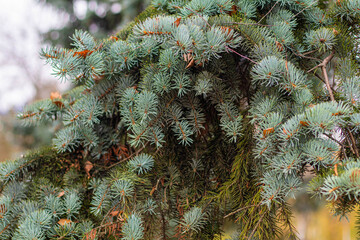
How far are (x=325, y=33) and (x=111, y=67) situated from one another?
1.61 feet

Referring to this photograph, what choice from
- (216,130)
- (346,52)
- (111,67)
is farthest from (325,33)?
(111,67)

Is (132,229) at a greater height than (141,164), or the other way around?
(141,164)

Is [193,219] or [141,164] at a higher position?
[141,164]

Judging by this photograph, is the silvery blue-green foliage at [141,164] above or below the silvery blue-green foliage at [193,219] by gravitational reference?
above

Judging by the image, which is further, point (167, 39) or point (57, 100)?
point (57, 100)

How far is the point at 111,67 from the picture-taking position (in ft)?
2.25

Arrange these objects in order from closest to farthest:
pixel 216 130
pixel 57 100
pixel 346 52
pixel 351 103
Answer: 1. pixel 351 103
2. pixel 346 52
3. pixel 216 130
4. pixel 57 100

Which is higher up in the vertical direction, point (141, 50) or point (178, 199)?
point (141, 50)

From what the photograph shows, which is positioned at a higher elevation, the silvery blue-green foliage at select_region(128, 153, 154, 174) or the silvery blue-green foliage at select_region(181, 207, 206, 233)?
the silvery blue-green foliage at select_region(128, 153, 154, 174)

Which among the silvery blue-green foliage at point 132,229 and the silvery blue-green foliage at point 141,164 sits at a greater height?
the silvery blue-green foliage at point 141,164

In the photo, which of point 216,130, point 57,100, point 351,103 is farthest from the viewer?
point 57,100

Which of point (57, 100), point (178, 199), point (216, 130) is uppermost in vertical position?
point (57, 100)

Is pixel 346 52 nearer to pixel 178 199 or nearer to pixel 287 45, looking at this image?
pixel 287 45

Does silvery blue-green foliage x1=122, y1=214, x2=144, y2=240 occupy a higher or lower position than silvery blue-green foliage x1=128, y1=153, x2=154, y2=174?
lower
